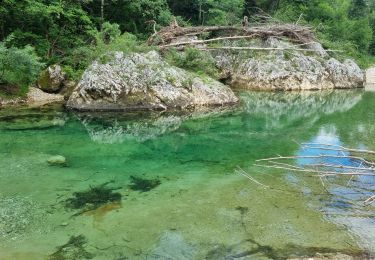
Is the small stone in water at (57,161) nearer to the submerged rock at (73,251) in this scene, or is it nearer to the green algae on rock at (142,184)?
the green algae on rock at (142,184)

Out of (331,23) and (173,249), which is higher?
(331,23)

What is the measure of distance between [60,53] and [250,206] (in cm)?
1745

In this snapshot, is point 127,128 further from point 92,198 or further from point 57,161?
point 92,198

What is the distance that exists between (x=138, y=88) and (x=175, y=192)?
965 cm

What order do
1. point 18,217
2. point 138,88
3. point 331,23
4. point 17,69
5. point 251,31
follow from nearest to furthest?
point 18,217
point 17,69
point 138,88
point 251,31
point 331,23

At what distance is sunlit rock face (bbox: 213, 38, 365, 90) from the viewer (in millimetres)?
24453

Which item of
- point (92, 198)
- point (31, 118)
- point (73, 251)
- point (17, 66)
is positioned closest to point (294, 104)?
point (31, 118)

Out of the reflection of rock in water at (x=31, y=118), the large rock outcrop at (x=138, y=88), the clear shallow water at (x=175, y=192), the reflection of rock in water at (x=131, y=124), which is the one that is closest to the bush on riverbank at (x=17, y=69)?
the reflection of rock in water at (x=31, y=118)

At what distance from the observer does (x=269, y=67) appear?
24.5 meters

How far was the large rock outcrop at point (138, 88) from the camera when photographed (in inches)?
653

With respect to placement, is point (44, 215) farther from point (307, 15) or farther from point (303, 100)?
point (307, 15)

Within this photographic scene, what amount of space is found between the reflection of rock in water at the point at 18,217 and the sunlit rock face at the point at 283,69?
19062 mm

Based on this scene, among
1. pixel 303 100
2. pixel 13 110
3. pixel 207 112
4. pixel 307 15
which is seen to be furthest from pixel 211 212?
pixel 307 15

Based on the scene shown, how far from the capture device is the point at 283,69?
24.5m
